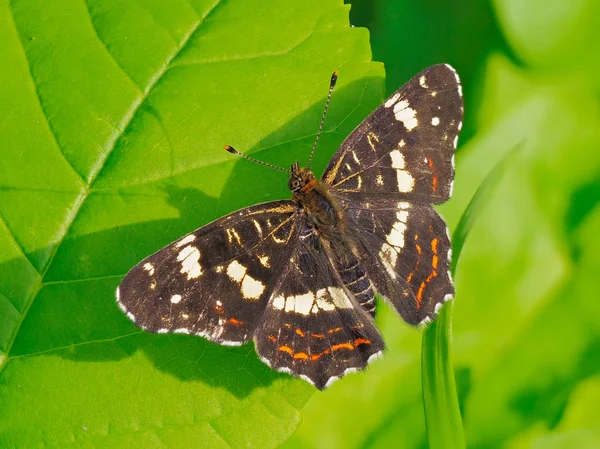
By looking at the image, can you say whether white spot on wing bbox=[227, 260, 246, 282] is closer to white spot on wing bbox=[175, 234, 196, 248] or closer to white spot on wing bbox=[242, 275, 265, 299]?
white spot on wing bbox=[242, 275, 265, 299]

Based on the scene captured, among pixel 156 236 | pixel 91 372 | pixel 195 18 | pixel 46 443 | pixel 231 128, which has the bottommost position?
pixel 46 443

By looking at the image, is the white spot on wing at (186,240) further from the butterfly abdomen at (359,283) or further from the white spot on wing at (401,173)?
the white spot on wing at (401,173)

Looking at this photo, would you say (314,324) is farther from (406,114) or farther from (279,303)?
(406,114)

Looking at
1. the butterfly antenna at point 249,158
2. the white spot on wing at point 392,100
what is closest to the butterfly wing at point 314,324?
the butterfly antenna at point 249,158

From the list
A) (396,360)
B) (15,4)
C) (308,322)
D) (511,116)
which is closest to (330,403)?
(396,360)

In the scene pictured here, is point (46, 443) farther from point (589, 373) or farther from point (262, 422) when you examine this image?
point (589, 373)

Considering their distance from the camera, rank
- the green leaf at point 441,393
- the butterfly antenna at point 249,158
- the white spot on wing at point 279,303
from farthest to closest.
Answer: the white spot on wing at point 279,303 < the butterfly antenna at point 249,158 < the green leaf at point 441,393

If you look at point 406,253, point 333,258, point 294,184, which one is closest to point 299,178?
point 294,184
